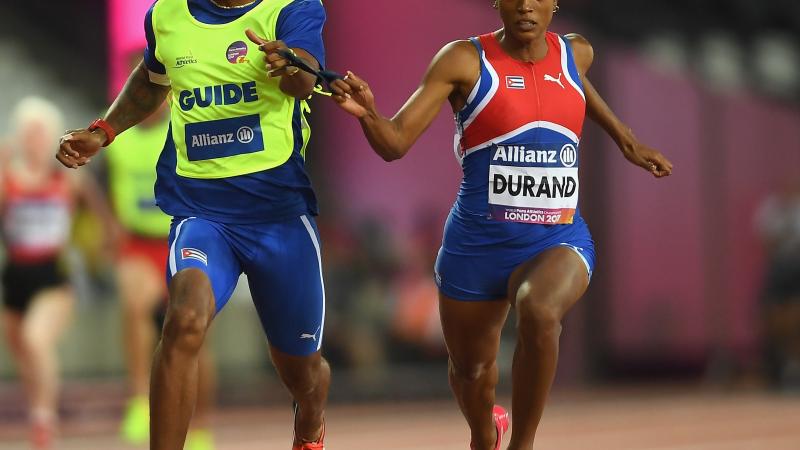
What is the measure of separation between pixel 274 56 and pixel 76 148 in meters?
1.09

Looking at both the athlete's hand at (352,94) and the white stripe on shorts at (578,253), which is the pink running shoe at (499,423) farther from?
the athlete's hand at (352,94)

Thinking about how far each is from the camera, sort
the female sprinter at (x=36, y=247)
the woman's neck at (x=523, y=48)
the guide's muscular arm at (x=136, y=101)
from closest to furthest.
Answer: the guide's muscular arm at (x=136, y=101), the woman's neck at (x=523, y=48), the female sprinter at (x=36, y=247)

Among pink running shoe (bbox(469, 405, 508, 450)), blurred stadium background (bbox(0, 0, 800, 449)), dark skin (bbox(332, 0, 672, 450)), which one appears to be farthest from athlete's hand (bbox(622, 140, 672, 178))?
blurred stadium background (bbox(0, 0, 800, 449))

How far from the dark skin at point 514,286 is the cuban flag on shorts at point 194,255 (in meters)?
0.77

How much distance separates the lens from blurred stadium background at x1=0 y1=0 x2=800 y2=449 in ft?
41.0

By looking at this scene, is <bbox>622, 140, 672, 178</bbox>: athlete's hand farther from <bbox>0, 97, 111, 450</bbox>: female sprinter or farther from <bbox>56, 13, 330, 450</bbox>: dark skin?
<bbox>0, 97, 111, 450</bbox>: female sprinter

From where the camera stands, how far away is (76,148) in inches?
222

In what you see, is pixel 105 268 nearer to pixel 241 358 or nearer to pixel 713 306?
pixel 241 358

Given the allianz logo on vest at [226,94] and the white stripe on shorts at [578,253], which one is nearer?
the allianz logo on vest at [226,94]

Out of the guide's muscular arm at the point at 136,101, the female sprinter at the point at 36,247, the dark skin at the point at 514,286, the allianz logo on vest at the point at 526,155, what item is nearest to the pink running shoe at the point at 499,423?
the dark skin at the point at 514,286

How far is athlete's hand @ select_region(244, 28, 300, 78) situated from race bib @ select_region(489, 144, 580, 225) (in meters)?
1.12

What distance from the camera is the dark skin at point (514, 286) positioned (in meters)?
5.64

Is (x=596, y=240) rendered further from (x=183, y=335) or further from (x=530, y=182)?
(x=183, y=335)

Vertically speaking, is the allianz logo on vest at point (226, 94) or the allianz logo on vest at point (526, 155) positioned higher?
the allianz logo on vest at point (226, 94)
